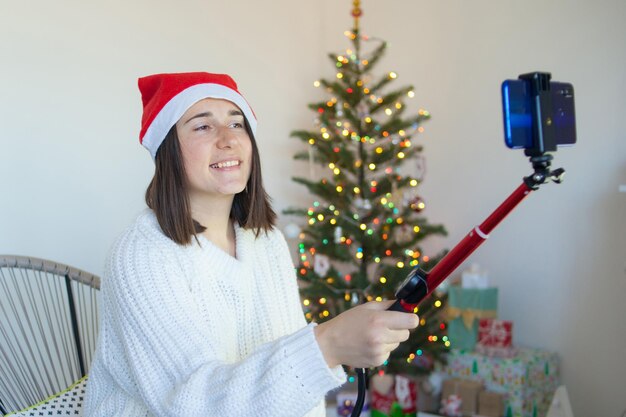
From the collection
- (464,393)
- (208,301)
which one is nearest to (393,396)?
(464,393)

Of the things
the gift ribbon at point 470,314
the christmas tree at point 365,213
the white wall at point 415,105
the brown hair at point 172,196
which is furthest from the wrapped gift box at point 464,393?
the brown hair at point 172,196

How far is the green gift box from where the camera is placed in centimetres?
275

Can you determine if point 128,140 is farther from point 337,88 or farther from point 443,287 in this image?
point 443,287

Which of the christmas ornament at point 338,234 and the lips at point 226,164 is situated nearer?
the lips at point 226,164

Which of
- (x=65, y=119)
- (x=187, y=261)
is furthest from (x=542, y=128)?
(x=65, y=119)

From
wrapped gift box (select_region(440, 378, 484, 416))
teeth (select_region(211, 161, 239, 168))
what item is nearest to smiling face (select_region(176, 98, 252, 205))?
teeth (select_region(211, 161, 239, 168))

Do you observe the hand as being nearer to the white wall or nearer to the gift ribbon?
the white wall

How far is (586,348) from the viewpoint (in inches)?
106

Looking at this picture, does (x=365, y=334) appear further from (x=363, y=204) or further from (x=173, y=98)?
(x=363, y=204)

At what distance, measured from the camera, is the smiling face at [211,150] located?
4.04ft

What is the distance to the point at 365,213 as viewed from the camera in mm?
2795

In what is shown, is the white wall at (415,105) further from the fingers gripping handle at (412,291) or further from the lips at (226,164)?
the fingers gripping handle at (412,291)

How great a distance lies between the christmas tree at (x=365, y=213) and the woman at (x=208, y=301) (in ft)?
4.17

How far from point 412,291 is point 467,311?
2.02m
